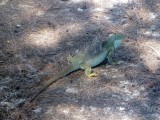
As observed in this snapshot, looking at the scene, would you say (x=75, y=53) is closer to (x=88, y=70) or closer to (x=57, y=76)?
(x=88, y=70)

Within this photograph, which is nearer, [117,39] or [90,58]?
[90,58]

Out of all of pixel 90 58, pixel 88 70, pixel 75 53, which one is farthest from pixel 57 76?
pixel 75 53

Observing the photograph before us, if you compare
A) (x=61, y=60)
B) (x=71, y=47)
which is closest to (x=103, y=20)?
(x=71, y=47)

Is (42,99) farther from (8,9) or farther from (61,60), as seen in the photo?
(8,9)

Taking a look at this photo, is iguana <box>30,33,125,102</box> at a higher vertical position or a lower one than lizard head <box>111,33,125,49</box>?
lower

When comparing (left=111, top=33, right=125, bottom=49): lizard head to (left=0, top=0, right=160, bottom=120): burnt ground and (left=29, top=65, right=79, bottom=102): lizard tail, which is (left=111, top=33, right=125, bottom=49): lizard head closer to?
(left=0, top=0, right=160, bottom=120): burnt ground

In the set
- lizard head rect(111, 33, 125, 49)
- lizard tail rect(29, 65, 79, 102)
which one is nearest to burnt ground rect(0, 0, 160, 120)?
lizard tail rect(29, 65, 79, 102)

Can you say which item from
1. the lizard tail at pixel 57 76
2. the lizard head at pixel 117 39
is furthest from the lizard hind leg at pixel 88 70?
the lizard head at pixel 117 39
